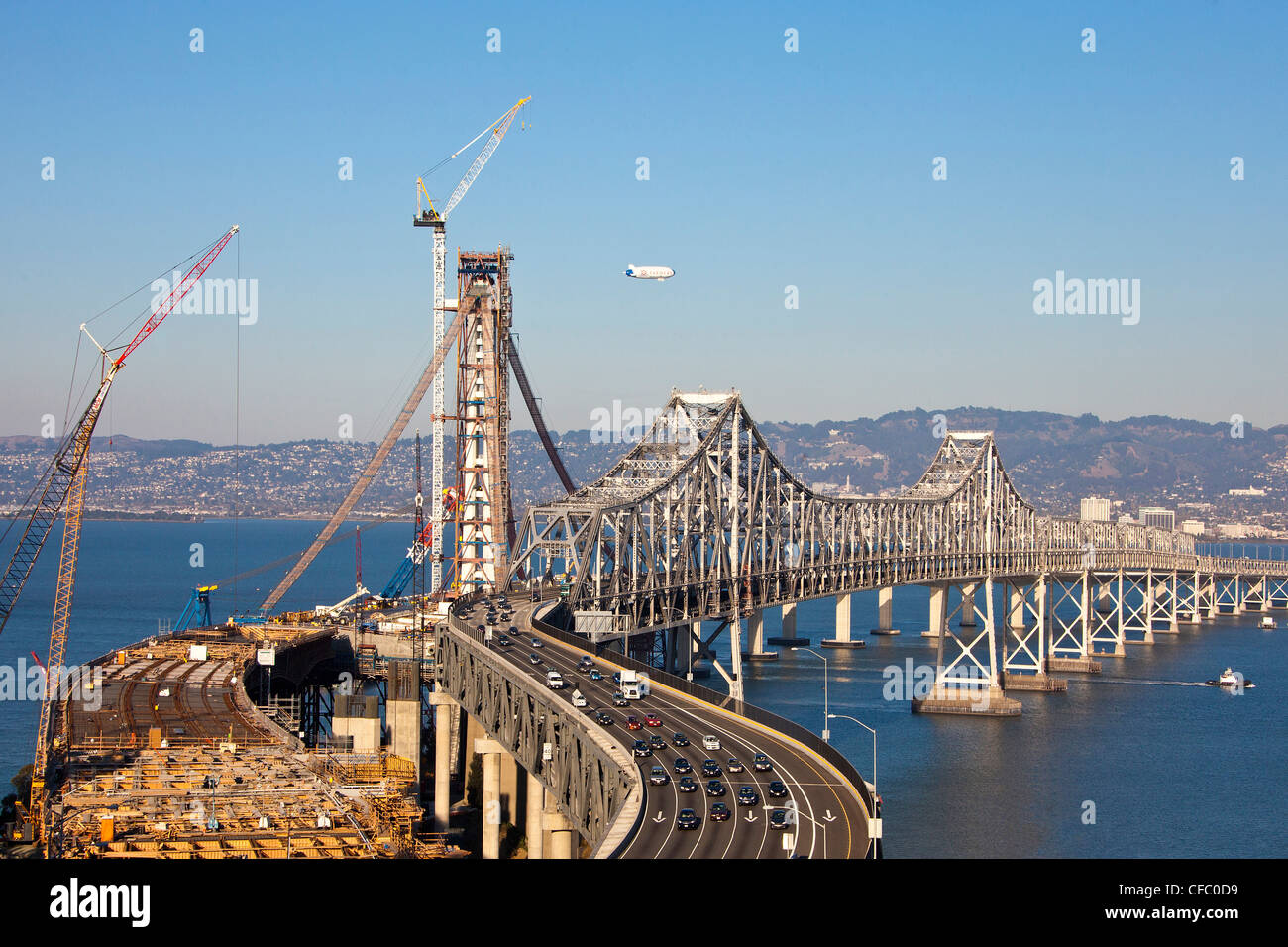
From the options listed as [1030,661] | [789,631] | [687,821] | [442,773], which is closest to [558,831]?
[687,821]

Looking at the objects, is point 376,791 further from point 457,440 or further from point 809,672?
point 809,672

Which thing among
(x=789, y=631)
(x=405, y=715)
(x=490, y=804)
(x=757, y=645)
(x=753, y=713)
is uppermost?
(x=753, y=713)

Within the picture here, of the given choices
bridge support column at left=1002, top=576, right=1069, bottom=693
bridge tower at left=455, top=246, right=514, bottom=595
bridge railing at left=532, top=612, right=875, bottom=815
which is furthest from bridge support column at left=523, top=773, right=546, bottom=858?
bridge support column at left=1002, top=576, right=1069, bottom=693

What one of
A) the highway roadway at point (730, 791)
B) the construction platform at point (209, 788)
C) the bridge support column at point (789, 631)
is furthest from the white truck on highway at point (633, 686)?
the bridge support column at point (789, 631)

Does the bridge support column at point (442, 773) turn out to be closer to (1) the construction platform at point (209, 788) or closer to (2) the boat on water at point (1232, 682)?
(1) the construction platform at point (209, 788)

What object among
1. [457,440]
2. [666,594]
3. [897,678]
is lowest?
[897,678]

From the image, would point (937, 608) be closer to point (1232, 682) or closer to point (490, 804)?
point (1232, 682)
